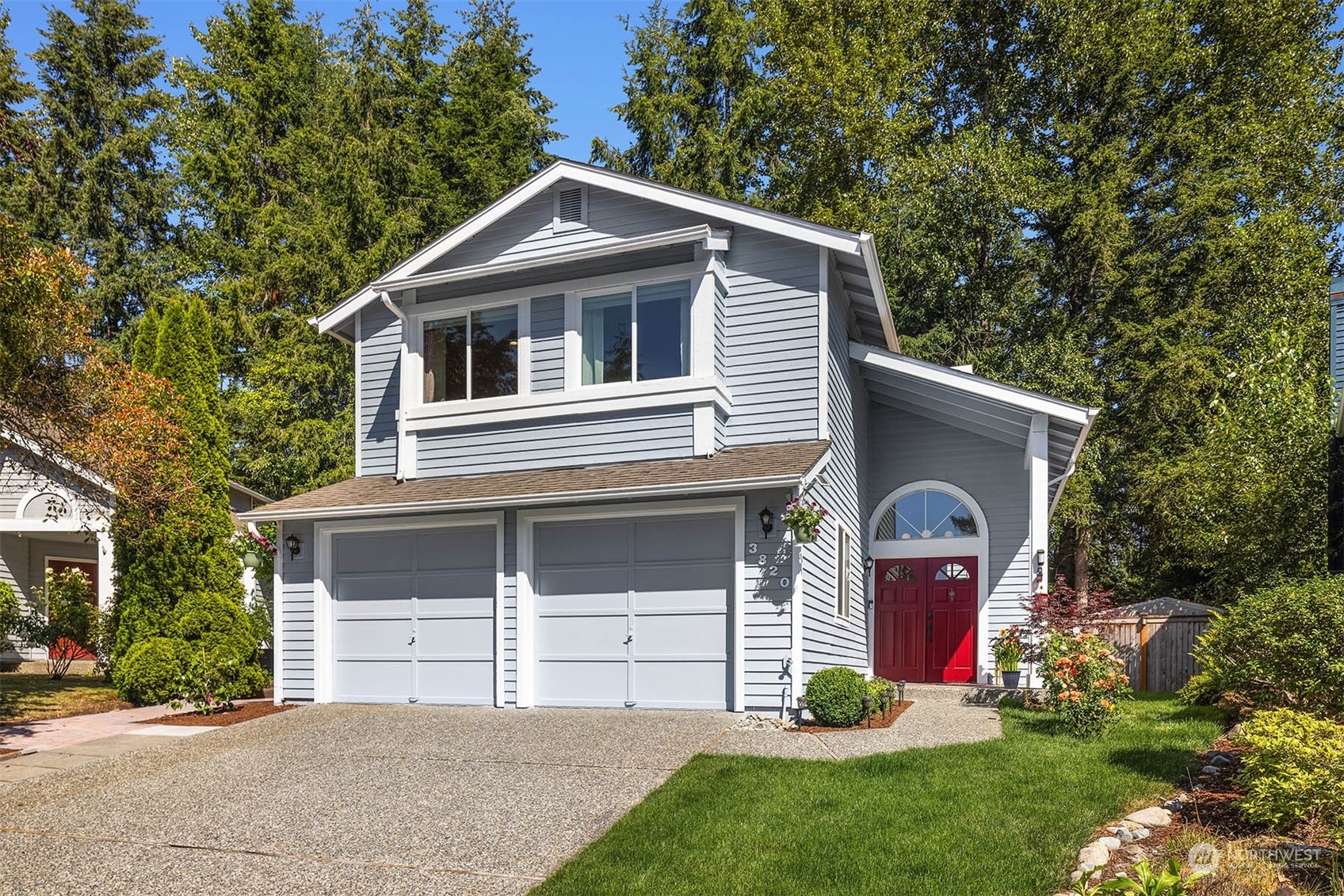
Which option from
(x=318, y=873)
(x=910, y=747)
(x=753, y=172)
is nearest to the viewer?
(x=318, y=873)

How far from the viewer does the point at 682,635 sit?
11297mm

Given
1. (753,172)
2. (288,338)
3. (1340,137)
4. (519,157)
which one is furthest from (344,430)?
(1340,137)

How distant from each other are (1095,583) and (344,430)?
20.0 meters

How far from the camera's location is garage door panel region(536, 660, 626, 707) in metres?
11.5

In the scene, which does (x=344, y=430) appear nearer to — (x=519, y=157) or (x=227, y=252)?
(x=227, y=252)

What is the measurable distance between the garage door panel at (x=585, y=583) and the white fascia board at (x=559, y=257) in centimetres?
393

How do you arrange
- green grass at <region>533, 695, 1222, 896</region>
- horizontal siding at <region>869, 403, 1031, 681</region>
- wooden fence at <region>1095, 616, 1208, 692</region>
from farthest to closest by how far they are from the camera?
wooden fence at <region>1095, 616, 1208, 692</region>
horizontal siding at <region>869, 403, 1031, 681</region>
green grass at <region>533, 695, 1222, 896</region>

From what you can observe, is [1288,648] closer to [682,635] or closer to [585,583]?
[682,635]

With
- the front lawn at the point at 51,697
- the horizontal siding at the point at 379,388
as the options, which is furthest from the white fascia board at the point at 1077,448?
the front lawn at the point at 51,697

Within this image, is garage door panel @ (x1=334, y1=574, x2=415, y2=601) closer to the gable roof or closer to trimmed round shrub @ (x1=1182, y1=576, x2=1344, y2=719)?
the gable roof

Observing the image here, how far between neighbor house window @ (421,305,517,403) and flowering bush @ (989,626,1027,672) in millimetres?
7112

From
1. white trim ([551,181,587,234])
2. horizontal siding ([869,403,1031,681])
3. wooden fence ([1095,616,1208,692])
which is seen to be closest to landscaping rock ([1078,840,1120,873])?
horizontal siding ([869,403,1031,681])

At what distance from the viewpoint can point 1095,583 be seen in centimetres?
2620

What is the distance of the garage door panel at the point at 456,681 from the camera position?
1202 cm
